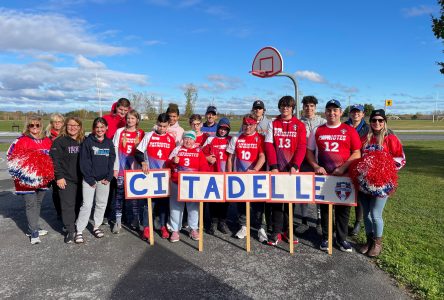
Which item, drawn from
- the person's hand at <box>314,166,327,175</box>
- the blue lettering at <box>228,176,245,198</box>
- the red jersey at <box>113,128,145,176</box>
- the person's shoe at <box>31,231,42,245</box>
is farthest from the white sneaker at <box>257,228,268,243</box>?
the person's shoe at <box>31,231,42,245</box>

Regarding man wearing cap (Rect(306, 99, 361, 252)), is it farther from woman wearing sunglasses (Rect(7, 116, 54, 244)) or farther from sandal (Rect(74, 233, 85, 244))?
woman wearing sunglasses (Rect(7, 116, 54, 244))

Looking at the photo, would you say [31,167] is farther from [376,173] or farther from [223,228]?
[376,173]

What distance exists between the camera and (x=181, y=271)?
13.7 ft

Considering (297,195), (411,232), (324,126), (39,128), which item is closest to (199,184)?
(297,195)

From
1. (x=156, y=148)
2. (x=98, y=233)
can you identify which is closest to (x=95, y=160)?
(x=156, y=148)

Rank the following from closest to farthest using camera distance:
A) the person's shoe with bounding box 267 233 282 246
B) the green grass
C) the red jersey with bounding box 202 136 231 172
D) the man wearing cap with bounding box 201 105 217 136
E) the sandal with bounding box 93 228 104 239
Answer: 1. the green grass
2. the person's shoe with bounding box 267 233 282 246
3. the sandal with bounding box 93 228 104 239
4. the red jersey with bounding box 202 136 231 172
5. the man wearing cap with bounding box 201 105 217 136

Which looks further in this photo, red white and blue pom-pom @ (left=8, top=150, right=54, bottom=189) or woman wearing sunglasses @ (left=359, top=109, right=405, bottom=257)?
red white and blue pom-pom @ (left=8, top=150, right=54, bottom=189)

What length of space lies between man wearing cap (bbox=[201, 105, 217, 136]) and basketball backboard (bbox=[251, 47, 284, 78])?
138 inches

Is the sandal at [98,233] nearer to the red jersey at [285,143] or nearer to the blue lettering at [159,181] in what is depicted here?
the blue lettering at [159,181]

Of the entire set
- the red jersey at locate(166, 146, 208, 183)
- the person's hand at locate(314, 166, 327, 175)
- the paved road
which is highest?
the red jersey at locate(166, 146, 208, 183)

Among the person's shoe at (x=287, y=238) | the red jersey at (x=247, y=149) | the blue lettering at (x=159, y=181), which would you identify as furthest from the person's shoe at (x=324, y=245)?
the blue lettering at (x=159, y=181)

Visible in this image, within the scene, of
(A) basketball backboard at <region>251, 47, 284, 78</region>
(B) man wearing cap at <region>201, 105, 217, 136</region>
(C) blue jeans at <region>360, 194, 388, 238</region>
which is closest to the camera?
(C) blue jeans at <region>360, 194, 388, 238</region>

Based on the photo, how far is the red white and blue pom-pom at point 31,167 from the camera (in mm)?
4867

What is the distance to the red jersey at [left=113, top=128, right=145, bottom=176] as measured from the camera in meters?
5.64
